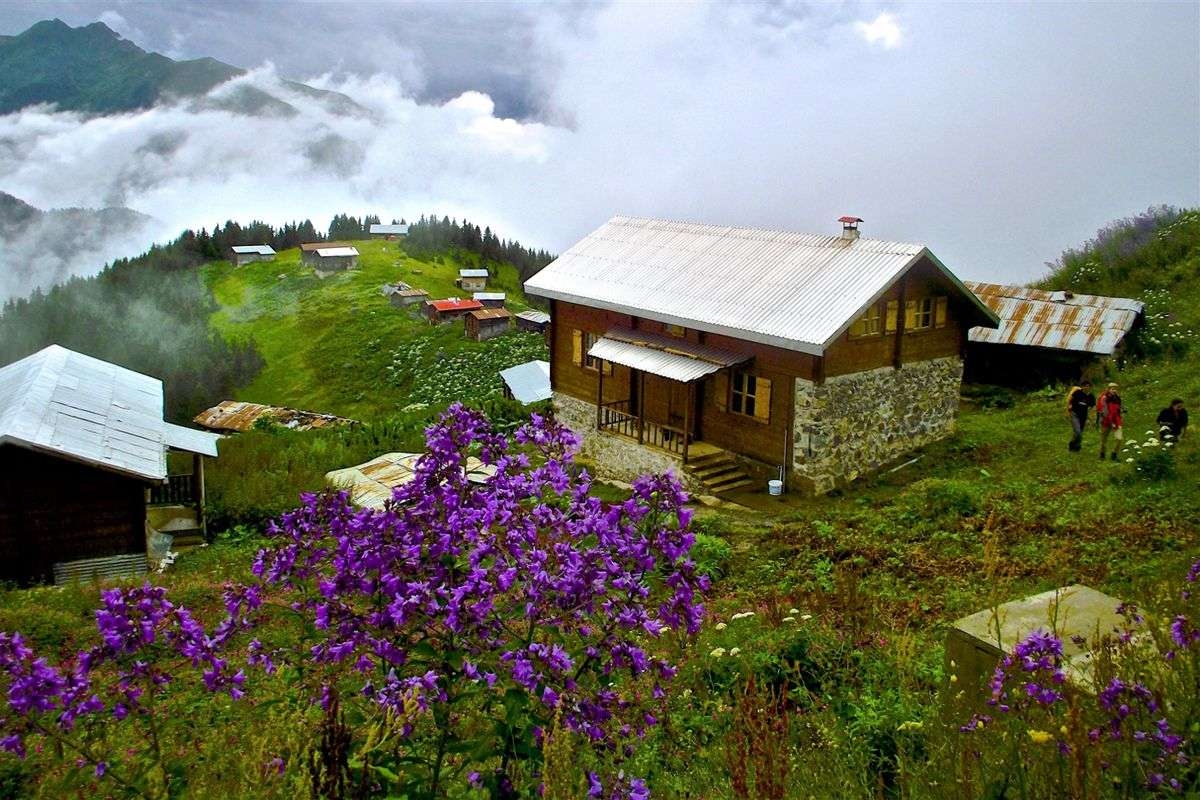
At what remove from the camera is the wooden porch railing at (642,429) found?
75.7 ft

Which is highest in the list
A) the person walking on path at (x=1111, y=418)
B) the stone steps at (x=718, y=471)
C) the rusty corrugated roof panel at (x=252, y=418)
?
the person walking on path at (x=1111, y=418)

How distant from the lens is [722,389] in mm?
22719

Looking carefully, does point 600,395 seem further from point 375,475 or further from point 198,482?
point 198,482

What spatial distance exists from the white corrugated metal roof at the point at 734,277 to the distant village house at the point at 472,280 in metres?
56.0

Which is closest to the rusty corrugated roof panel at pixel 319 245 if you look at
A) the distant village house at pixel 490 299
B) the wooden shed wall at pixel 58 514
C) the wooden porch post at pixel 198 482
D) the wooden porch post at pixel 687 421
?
the distant village house at pixel 490 299

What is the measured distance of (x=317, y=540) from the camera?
4.47 meters

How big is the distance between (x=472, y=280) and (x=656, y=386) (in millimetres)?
61331

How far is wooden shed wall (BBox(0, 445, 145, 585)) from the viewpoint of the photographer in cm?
1720

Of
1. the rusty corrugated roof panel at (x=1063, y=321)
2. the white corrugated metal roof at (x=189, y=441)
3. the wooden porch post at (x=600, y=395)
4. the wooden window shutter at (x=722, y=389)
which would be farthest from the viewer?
the rusty corrugated roof panel at (x=1063, y=321)

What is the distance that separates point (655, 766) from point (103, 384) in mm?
22015

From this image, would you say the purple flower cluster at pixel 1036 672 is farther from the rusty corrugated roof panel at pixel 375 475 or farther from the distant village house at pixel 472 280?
the distant village house at pixel 472 280

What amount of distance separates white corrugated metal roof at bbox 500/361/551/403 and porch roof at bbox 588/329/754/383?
1103 cm

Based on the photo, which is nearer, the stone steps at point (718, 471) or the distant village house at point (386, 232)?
the stone steps at point (718, 471)

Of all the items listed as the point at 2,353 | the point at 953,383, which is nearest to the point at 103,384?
the point at 953,383
